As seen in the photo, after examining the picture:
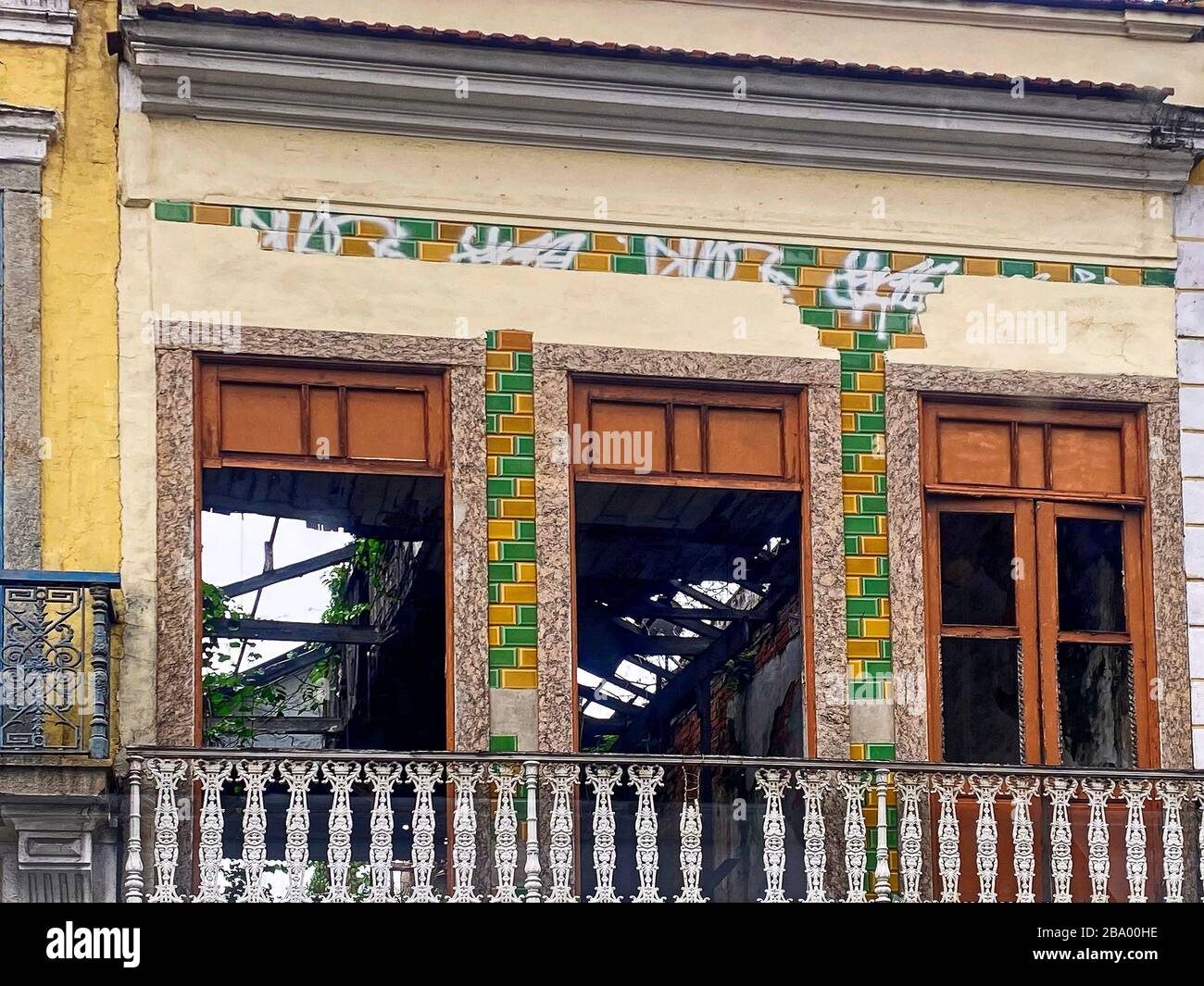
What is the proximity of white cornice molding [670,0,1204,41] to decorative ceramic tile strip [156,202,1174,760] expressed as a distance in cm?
128

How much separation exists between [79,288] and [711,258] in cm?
290

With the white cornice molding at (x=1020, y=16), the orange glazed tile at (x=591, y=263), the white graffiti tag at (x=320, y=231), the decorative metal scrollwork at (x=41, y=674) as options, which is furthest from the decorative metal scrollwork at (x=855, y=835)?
the white cornice molding at (x=1020, y=16)

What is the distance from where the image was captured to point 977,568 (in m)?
13.6

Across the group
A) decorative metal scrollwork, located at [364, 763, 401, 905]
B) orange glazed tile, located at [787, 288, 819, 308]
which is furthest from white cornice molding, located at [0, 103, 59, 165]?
orange glazed tile, located at [787, 288, 819, 308]

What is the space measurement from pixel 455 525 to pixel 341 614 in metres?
5.75

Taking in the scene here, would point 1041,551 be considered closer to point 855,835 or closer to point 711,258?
point 855,835

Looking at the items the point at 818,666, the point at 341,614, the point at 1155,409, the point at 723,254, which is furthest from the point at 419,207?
the point at 341,614

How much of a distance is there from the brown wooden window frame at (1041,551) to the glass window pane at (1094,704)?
13cm

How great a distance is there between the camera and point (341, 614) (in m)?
18.3

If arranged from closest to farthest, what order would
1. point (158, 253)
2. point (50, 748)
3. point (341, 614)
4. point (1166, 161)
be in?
1. point (50, 748)
2. point (158, 253)
3. point (1166, 161)
4. point (341, 614)

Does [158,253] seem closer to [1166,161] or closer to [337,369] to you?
[337,369]

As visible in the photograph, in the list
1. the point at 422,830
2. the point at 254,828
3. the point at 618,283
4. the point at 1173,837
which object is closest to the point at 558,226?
the point at 618,283

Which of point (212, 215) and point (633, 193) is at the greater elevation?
point (633, 193)

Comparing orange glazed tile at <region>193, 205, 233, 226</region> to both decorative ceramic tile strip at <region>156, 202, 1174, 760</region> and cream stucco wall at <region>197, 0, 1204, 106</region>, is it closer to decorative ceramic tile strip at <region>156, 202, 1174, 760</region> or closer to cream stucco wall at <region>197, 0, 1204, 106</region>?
decorative ceramic tile strip at <region>156, 202, 1174, 760</region>
